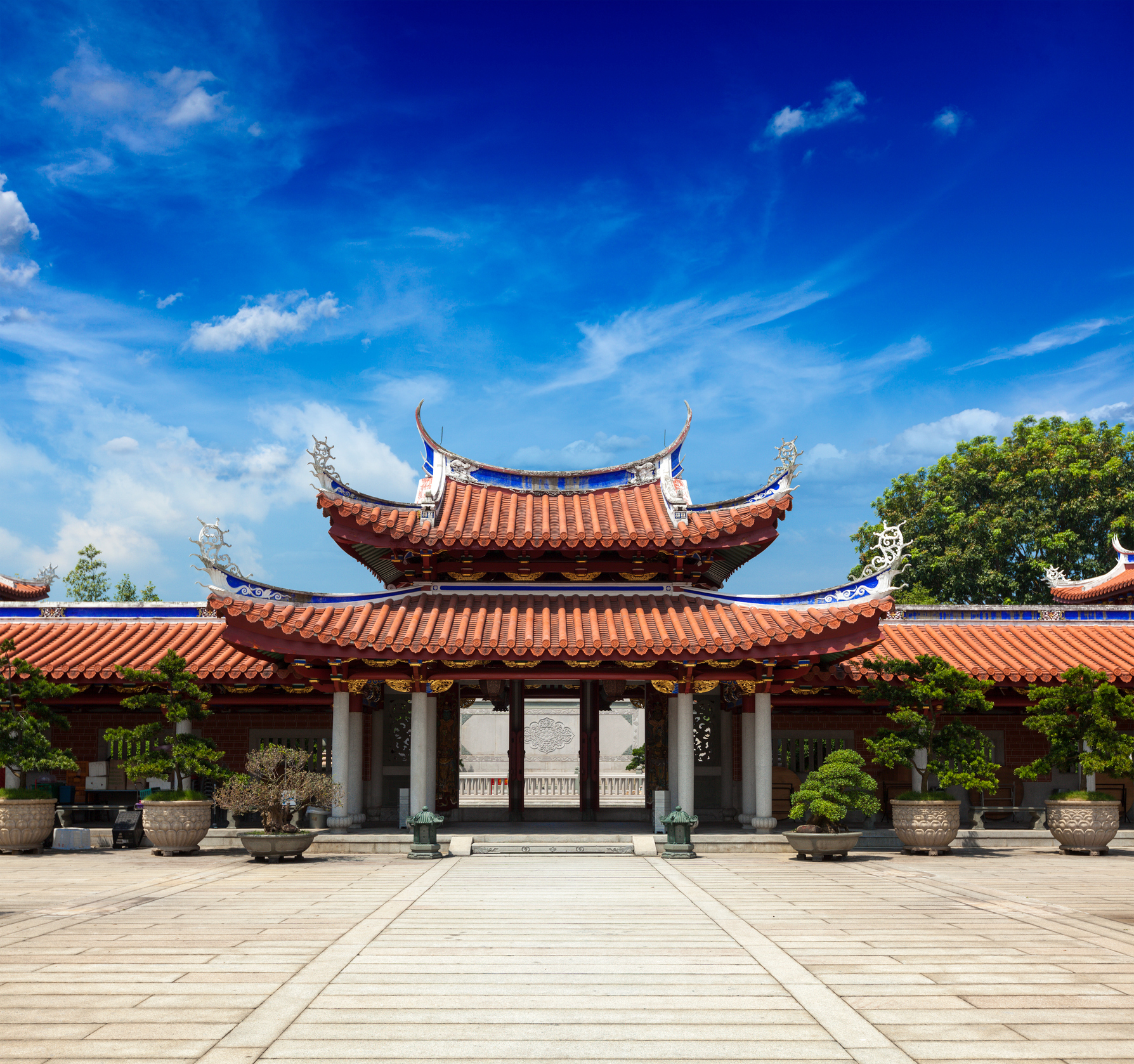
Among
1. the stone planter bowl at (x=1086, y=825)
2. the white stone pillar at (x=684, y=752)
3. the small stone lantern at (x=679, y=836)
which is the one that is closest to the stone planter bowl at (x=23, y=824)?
the small stone lantern at (x=679, y=836)

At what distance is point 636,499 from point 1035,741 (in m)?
10.4

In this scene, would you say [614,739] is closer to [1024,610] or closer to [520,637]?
[1024,610]

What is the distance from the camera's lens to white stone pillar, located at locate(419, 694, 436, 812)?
18.0m

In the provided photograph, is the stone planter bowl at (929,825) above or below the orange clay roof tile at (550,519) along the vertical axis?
below

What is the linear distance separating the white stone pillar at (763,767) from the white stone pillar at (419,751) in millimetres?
6157

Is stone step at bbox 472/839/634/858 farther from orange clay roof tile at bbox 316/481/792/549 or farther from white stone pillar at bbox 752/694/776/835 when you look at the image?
orange clay roof tile at bbox 316/481/792/549

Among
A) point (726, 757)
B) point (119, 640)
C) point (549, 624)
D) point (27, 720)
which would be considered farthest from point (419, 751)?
point (119, 640)

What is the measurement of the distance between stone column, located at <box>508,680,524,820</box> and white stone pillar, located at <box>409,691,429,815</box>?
3142 millimetres

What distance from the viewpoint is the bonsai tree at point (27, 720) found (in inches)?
650

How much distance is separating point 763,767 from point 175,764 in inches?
409

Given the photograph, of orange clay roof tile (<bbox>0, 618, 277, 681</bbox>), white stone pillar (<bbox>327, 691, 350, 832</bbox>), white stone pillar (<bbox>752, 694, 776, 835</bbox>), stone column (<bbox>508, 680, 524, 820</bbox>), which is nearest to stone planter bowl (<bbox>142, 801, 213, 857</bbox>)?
white stone pillar (<bbox>327, 691, 350, 832</bbox>)

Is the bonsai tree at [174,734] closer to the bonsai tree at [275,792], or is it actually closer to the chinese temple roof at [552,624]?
the bonsai tree at [275,792]

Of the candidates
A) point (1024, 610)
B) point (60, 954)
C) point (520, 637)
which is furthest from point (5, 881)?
point (1024, 610)

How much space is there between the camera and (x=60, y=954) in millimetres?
8258
